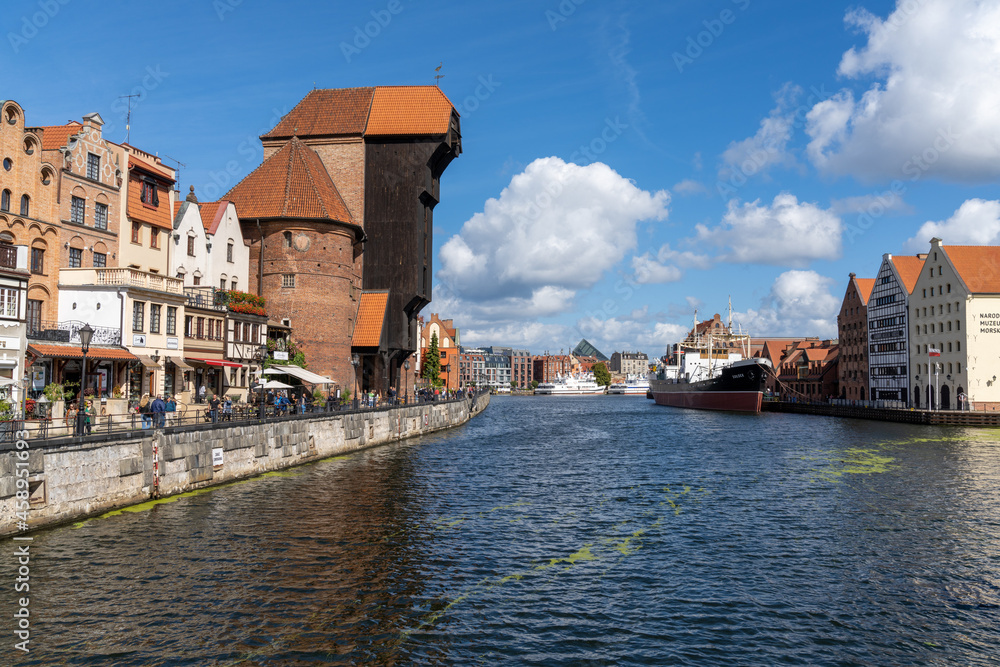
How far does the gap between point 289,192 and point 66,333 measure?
26142 millimetres

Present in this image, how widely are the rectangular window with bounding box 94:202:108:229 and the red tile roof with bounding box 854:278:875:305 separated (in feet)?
318

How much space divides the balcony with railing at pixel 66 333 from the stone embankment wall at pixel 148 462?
8305 millimetres

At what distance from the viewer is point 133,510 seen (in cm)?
2272

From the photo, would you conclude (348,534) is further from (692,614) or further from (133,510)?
(692,614)

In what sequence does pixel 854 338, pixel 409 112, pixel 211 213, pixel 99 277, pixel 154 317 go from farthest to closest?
1. pixel 854 338
2. pixel 409 112
3. pixel 211 213
4. pixel 154 317
5. pixel 99 277

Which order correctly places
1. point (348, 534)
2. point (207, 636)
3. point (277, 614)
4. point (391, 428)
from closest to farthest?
1. point (207, 636)
2. point (277, 614)
3. point (348, 534)
4. point (391, 428)

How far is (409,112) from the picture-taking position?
6300 cm

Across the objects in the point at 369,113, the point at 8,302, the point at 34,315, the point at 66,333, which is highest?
the point at 369,113

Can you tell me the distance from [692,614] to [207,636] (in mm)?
9597

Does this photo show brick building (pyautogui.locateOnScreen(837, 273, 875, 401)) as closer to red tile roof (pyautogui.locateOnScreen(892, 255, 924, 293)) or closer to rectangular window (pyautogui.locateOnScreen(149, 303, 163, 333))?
red tile roof (pyautogui.locateOnScreen(892, 255, 924, 293))

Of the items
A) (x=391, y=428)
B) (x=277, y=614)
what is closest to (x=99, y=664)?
(x=277, y=614)

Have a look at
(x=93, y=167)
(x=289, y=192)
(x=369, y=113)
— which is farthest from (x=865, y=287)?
(x=93, y=167)

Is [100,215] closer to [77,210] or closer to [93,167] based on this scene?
[77,210]

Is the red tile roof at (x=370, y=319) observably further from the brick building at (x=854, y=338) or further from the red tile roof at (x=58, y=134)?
the brick building at (x=854, y=338)
